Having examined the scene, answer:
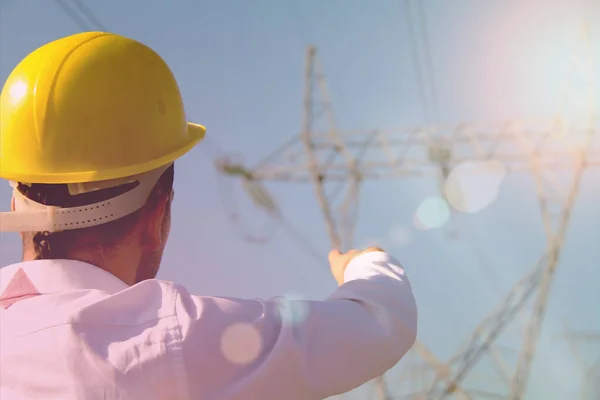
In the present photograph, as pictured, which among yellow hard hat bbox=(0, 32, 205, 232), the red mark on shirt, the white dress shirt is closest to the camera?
the white dress shirt

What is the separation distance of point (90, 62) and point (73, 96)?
4.4 inches

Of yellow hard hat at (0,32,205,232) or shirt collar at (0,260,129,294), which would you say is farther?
yellow hard hat at (0,32,205,232)

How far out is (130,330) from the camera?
0.94 m

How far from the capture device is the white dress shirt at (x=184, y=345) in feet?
2.97

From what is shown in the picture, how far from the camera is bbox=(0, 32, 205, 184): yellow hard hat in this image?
1263 mm

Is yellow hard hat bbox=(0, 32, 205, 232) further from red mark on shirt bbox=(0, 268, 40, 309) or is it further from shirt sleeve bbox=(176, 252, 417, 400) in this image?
shirt sleeve bbox=(176, 252, 417, 400)

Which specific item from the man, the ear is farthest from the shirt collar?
the ear

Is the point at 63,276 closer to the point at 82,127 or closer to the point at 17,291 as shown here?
the point at 17,291

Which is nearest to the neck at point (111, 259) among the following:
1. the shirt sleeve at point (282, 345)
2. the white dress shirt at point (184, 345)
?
the white dress shirt at point (184, 345)

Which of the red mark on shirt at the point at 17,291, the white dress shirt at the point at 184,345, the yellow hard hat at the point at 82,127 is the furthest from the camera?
the yellow hard hat at the point at 82,127

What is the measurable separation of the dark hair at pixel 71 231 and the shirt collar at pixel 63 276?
0.16 ft

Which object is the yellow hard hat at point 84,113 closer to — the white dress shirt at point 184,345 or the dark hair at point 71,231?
the dark hair at point 71,231

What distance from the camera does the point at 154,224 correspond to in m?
1.28

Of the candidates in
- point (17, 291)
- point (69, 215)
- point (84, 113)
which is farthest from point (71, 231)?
point (84, 113)
